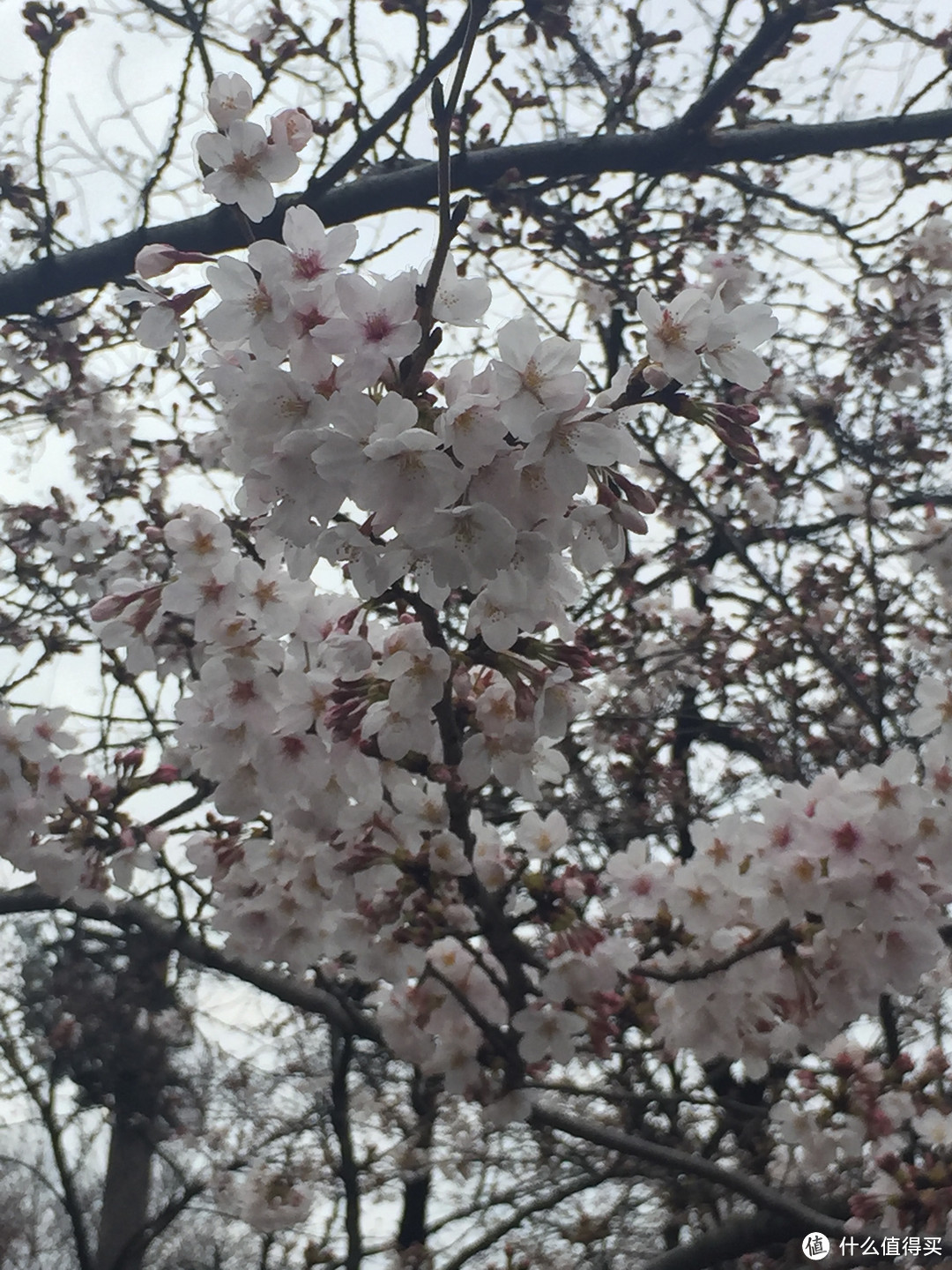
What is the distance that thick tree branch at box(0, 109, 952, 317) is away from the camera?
3.46m

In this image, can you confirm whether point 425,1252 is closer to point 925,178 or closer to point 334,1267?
point 334,1267

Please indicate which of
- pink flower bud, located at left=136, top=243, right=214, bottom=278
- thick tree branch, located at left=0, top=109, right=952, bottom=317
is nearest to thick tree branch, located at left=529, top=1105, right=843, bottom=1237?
pink flower bud, located at left=136, top=243, right=214, bottom=278

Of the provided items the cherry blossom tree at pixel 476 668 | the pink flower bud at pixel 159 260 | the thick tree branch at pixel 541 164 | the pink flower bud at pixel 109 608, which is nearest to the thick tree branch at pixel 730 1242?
the cherry blossom tree at pixel 476 668

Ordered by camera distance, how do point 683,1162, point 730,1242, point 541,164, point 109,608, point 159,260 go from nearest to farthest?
point 159,260 < point 109,608 < point 683,1162 < point 730,1242 < point 541,164

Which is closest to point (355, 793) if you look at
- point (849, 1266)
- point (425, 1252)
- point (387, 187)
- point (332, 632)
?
point (332, 632)

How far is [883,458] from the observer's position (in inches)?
188

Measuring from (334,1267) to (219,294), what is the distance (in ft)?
11.4

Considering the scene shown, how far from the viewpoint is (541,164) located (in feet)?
11.6

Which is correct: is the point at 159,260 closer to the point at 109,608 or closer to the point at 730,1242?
the point at 109,608

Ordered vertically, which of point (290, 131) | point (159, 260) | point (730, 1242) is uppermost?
point (290, 131)

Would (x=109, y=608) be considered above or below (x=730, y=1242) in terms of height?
above

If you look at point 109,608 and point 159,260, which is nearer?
point 159,260

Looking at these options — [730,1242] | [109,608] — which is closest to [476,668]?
[109,608]

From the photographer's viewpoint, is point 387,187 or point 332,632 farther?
point 387,187
